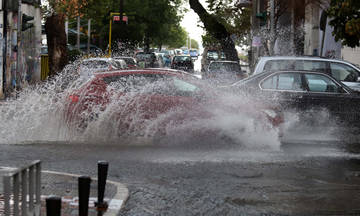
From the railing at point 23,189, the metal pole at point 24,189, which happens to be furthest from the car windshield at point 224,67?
the metal pole at point 24,189

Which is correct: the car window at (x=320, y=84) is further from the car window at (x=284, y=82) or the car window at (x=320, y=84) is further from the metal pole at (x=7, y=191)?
the metal pole at (x=7, y=191)

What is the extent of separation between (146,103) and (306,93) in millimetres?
3650

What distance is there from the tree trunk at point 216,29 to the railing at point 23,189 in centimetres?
3541

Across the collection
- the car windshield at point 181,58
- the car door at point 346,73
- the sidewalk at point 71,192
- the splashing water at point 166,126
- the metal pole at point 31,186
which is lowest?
the sidewalk at point 71,192

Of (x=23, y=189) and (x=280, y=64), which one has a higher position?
(x=280, y=64)

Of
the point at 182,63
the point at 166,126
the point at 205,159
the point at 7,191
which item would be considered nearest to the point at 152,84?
the point at 166,126

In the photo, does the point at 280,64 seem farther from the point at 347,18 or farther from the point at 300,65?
the point at 347,18

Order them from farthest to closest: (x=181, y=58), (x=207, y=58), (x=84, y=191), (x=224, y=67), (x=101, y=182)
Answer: (x=207, y=58), (x=181, y=58), (x=224, y=67), (x=101, y=182), (x=84, y=191)

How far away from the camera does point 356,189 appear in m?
9.20

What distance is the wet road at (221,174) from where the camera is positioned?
808 cm

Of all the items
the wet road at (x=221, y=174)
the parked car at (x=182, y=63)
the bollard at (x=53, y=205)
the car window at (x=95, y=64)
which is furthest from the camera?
the parked car at (x=182, y=63)

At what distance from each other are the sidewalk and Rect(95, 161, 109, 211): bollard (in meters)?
0.08

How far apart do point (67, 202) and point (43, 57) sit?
2938cm

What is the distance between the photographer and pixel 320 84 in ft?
49.9
